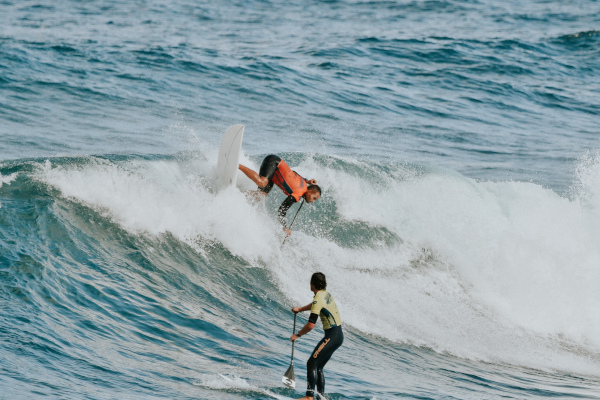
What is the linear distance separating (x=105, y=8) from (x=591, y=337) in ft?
93.0

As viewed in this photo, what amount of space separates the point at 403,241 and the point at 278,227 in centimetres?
277

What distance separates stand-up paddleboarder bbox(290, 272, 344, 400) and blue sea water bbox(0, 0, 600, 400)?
0.20 metres

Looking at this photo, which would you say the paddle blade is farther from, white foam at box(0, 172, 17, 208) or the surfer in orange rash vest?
white foam at box(0, 172, 17, 208)

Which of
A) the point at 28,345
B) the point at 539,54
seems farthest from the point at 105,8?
the point at 28,345

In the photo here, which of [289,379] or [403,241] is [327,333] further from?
[403,241]

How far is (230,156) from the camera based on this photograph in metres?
10.1

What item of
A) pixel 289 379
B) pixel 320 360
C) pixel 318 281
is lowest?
pixel 289 379

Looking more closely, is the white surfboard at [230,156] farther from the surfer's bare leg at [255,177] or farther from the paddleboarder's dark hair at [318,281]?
the paddleboarder's dark hair at [318,281]

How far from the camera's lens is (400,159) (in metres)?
15.6

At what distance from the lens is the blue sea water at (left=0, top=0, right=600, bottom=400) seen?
7.00 metres

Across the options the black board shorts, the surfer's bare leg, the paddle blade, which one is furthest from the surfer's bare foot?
the paddle blade

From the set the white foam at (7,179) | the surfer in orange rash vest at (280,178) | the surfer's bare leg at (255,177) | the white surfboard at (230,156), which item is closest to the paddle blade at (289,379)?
the surfer in orange rash vest at (280,178)

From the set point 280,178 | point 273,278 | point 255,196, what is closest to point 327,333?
point 273,278

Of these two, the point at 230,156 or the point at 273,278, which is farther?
the point at 230,156
